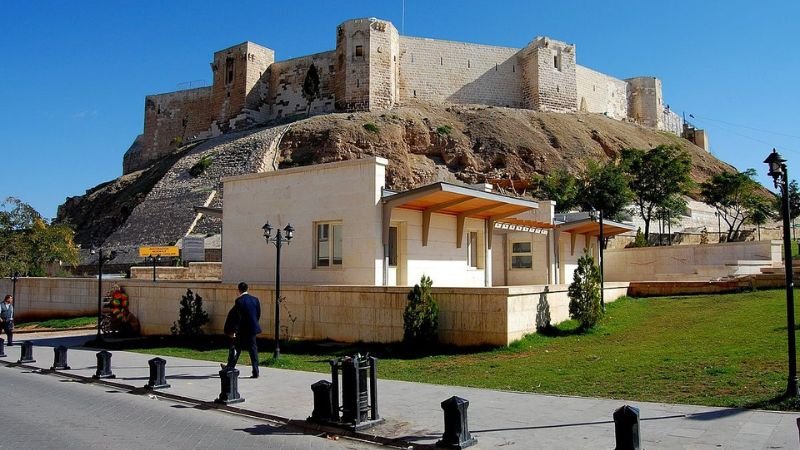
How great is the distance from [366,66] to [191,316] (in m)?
42.3

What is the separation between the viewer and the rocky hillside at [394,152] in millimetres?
48312

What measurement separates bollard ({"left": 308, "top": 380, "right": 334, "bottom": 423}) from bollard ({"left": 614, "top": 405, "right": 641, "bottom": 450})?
11.2ft

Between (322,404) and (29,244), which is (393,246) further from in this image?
(29,244)

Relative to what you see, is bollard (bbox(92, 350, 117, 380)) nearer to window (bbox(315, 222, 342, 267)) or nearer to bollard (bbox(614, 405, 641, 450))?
window (bbox(315, 222, 342, 267))

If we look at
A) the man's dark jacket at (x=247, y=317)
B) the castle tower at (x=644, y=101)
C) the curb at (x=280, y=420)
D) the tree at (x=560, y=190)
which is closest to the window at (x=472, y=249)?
the man's dark jacket at (x=247, y=317)

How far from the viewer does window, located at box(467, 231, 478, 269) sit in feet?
62.8

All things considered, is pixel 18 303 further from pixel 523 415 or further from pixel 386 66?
pixel 386 66

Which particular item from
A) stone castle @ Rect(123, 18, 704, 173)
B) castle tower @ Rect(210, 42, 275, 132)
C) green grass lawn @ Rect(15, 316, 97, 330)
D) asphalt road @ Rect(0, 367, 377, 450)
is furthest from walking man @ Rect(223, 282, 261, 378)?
castle tower @ Rect(210, 42, 275, 132)

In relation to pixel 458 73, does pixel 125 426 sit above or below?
below

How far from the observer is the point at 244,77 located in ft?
204

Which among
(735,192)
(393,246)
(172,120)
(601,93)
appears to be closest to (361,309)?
(393,246)

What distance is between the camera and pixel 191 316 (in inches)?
677

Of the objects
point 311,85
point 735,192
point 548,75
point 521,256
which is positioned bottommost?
point 521,256

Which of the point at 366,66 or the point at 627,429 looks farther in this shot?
the point at 366,66
